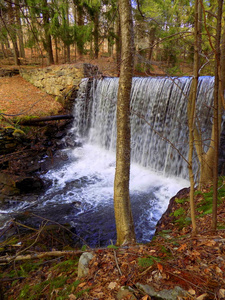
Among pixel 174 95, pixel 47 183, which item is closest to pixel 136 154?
pixel 174 95

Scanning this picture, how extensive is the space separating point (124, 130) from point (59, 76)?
400 inches

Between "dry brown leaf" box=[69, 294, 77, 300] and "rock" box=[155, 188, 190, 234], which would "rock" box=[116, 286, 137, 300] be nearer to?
"dry brown leaf" box=[69, 294, 77, 300]

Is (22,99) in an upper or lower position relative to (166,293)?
upper

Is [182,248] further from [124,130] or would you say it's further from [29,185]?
[29,185]

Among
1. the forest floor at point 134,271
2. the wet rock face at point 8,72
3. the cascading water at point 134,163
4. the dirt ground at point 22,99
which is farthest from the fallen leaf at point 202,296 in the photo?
the wet rock face at point 8,72

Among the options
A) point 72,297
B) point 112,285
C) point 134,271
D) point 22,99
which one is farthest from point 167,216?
point 22,99

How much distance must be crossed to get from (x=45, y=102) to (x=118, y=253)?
10799 millimetres

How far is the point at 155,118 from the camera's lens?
779cm

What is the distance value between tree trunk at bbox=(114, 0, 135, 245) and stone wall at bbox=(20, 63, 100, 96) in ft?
26.1

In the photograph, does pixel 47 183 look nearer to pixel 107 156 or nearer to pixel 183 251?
pixel 107 156

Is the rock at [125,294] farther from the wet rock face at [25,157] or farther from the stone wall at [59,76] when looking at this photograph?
the stone wall at [59,76]

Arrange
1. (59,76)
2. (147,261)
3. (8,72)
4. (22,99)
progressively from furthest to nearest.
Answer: (8,72) → (59,76) → (22,99) → (147,261)

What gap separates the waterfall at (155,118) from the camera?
651cm

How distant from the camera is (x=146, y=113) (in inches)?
320
